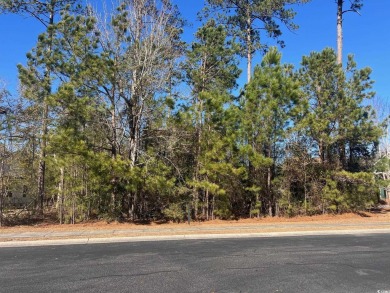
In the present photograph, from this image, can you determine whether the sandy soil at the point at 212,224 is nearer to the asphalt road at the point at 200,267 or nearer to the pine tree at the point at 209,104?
the pine tree at the point at 209,104

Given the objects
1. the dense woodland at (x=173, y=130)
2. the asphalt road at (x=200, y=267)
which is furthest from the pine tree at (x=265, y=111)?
the asphalt road at (x=200, y=267)

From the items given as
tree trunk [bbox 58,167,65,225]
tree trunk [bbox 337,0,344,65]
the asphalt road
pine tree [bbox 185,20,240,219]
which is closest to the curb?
the asphalt road

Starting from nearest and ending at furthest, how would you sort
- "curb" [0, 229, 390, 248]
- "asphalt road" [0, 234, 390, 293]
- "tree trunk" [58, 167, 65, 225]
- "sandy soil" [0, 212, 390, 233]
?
"asphalt road" [0, 234, 390, 293]
"curb" [0, 229, 390, 248]
"sandy soil" [0, 212, 390, 233]
"tree trunk" [58, 167, 65, 225]

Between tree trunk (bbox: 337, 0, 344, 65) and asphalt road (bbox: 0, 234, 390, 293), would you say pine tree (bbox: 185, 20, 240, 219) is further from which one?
tree trunk (bbox: 337, 0, 344, 65)

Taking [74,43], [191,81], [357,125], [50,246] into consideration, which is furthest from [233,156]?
[50,246]

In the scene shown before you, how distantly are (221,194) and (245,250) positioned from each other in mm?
9516

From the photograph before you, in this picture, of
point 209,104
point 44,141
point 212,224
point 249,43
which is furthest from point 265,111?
point 44,141

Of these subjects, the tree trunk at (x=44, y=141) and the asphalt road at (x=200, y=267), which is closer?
the asphalt road at (x=200, y=267)

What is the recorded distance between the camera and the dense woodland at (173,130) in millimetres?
17672

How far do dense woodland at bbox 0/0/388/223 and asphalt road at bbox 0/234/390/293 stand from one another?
23.0 ft

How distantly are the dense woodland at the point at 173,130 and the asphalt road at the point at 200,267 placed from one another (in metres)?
7.02

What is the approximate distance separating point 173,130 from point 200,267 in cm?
1221

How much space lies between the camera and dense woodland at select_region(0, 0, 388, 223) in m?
17.7

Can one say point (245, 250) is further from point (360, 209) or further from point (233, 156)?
point (360, 209)
